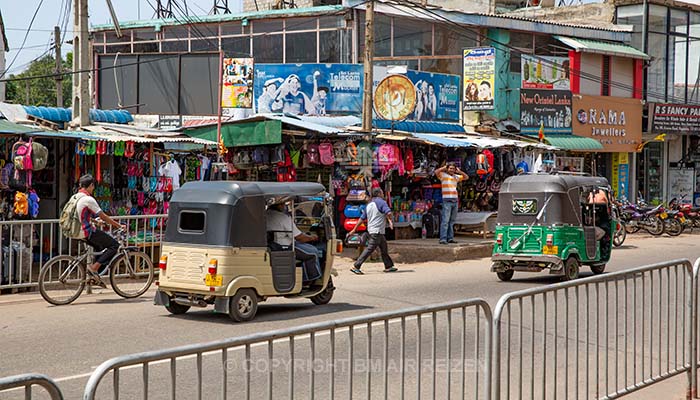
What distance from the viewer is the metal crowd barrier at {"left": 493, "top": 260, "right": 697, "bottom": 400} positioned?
222 inches

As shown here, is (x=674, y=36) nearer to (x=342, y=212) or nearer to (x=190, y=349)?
(x=342, y=212)

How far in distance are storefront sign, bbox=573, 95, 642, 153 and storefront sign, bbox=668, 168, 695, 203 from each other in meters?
4.00

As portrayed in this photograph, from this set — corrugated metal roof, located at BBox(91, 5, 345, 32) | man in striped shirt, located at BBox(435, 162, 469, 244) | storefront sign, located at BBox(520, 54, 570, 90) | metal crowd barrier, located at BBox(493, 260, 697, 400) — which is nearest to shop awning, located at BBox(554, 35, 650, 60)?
storefront sign, located at BBox(520, 54, 570, 90)

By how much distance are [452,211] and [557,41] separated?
44.5 ft

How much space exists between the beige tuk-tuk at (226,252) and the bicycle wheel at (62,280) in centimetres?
179

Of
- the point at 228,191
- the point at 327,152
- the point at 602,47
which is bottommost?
the point at 228,191

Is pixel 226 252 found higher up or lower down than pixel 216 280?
higher up

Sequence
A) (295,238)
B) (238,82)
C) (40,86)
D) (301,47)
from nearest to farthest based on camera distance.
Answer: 1. (295,238)
2. (238,82)
3. (301,47)
4. (40,86)

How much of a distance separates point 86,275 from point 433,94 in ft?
52.5

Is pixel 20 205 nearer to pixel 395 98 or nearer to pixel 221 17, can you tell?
pixel 395 98

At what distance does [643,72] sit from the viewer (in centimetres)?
3475

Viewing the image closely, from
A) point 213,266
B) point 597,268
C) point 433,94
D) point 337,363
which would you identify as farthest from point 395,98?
point 337,363

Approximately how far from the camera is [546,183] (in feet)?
49.4

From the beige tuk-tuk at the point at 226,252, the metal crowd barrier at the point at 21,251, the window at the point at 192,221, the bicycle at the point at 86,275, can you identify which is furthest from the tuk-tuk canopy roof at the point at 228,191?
the metal crowd barrier at the point at 21,251
